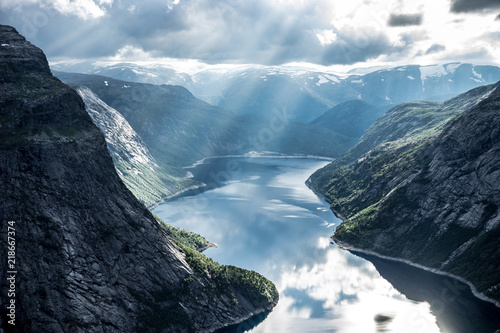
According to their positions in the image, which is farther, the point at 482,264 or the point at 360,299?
the point at 482,264

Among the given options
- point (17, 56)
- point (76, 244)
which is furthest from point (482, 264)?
point (17, 56)

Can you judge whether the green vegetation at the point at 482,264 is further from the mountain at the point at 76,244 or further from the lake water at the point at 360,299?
the mountain at the point at 76,244

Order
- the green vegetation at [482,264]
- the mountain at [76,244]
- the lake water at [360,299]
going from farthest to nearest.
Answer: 1. the green vegetation at [482,264]
2. the lake water at [360,299]
3. the mountain at [76,244]

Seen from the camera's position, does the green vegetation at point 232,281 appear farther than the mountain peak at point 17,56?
Yes

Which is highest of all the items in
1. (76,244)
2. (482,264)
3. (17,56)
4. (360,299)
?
(17,56)

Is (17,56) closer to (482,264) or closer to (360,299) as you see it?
(360,299)

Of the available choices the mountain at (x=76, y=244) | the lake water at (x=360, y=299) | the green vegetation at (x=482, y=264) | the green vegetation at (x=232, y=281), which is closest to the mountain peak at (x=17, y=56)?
the mountain at (x=76, y=244)

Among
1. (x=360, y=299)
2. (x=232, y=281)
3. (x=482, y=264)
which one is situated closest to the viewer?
(x=232, y=281)

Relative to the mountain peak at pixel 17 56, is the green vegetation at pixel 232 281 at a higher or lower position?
lower
